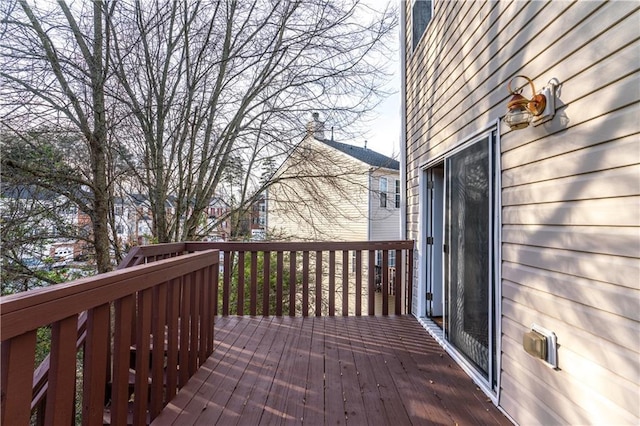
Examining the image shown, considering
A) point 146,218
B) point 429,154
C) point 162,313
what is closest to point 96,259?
point 146,218

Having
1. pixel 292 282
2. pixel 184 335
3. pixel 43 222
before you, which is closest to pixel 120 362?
pixel 184 335

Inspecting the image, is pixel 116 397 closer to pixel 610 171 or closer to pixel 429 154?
pixel 610 171

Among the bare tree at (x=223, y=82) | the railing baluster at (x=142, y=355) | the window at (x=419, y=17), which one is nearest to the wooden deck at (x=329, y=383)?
the railing baluster at (x=142, y=355)

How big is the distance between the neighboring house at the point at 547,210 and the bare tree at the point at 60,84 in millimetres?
4899

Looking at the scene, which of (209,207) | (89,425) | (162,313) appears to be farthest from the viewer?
(209,207)

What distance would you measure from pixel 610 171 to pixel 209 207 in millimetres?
6494

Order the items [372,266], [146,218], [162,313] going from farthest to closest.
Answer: [146,218] → [372,266] → [162,313]

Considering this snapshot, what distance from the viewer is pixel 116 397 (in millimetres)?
1571

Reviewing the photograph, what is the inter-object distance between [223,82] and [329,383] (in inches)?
214

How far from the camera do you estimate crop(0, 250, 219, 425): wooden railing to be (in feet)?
3.30

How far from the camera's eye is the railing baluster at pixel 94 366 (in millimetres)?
1343

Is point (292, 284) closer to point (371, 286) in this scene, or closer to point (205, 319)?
point (371, 286)

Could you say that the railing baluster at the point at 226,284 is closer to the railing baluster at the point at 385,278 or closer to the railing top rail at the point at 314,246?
the railing top rail at the point at 314,246

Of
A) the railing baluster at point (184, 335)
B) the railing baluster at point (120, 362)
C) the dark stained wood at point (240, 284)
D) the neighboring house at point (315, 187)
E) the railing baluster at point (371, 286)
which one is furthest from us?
the neighboring house at point (315, 187)
